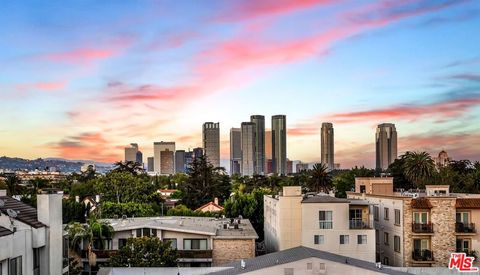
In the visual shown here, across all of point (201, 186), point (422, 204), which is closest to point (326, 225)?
point (422, 204)

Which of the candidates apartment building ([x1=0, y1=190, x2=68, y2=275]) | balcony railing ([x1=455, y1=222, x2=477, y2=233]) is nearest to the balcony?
apartment building ([x1=0, y1=190, x2=68, y2=275])

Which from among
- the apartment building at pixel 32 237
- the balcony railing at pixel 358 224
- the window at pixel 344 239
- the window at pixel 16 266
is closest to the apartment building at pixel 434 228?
the balcony railing at pixel 358 224

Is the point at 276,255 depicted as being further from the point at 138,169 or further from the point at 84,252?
the point at 138,169

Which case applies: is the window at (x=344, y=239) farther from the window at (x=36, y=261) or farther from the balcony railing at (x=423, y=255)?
the window at (x=36, y=261)

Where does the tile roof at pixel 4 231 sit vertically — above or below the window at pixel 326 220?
above

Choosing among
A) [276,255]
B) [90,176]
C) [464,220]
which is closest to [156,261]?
[276,255]

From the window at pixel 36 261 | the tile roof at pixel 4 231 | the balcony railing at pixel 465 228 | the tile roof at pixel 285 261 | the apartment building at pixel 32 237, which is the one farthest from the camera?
the balcony railing at pixel 465 228

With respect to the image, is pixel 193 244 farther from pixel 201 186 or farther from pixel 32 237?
pixel 201 186
